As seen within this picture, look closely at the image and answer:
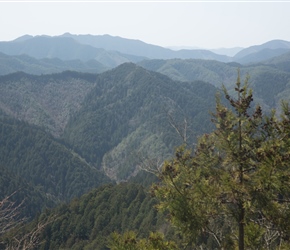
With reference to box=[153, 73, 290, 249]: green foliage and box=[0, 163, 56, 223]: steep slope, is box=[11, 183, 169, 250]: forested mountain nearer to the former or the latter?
box=[0, 163, 56, 223]: steep slope

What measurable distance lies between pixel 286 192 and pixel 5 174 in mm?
169802

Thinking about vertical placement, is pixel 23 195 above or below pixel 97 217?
below

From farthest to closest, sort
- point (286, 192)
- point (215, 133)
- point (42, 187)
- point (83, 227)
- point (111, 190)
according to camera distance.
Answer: point (42, 187) → point (111, 190) → point (83, 227) → point (215, 133) → point (286, 192)

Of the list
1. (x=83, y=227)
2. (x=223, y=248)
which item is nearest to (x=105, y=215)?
(x=83, y=227)

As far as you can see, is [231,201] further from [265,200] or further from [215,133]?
[215,133]

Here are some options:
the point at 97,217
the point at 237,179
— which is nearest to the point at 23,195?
the point at 97,217

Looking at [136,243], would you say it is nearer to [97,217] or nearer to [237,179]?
[237,179]

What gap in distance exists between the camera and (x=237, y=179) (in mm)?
8750

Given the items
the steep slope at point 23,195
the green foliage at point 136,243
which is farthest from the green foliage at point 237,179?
the steep slope at point 23,195

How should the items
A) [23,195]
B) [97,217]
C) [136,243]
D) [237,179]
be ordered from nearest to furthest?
1. [237,179]
2. [136,243]
3. [97,217]
4. [23,195]

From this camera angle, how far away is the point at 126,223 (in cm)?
9769

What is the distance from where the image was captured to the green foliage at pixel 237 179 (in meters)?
8.12

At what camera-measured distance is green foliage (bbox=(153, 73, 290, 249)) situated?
8117mm

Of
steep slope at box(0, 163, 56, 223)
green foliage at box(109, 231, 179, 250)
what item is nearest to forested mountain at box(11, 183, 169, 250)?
steep slope at box(0, 163, 56, 223)
